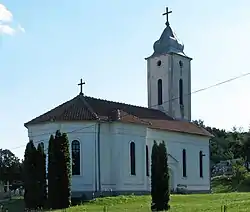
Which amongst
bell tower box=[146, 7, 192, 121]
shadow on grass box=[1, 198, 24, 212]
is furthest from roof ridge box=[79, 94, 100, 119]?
bell tower box=[146, 7, 192, 121]

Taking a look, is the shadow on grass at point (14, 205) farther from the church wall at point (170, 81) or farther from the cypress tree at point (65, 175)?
the church wall at point (170, 81)

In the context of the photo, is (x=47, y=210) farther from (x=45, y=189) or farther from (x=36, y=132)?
(x=36, y=132)

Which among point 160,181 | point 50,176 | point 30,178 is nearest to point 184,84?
point 30,178

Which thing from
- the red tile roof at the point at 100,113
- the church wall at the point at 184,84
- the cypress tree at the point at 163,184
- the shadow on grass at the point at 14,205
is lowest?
the shadow on grass at the point at 14,205

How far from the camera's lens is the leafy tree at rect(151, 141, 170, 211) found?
3526 cm

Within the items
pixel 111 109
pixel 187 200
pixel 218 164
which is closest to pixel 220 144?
pixel 218 164

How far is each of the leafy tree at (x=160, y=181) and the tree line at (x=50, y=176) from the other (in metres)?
7.30

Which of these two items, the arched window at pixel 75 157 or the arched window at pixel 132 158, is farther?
the arched window at pixel 132 158

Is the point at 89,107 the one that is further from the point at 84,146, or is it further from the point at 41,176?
the point at 41,176

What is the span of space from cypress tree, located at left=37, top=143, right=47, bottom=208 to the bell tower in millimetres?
19841

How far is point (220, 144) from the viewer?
119688mm

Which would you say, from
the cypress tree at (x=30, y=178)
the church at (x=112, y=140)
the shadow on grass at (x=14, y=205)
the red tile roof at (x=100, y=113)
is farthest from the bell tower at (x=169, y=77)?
the cypress tree at (x=30, y=178)

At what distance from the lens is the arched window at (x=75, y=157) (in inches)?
1905

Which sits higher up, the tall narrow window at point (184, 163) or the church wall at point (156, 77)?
the church wall at point (156, 77)
